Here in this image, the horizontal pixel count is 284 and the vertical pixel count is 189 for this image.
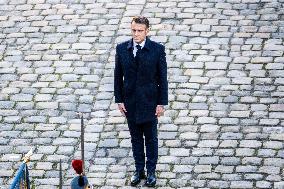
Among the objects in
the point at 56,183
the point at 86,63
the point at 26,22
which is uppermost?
the point at 26,22

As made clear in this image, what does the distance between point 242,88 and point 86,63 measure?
2.55m

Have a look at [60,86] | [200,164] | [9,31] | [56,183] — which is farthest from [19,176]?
[9,31]

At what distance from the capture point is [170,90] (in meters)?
9.67

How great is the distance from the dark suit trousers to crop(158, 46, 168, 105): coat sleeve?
307 millimetres

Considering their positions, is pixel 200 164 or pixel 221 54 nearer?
pixel 200 164

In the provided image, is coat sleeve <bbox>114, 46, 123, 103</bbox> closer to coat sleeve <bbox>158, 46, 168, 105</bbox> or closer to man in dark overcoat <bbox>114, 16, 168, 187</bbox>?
man in dark overcoat <bbox>114, 16, 168, 187</bbox>

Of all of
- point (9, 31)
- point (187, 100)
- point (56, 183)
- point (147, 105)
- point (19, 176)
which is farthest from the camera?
point (9, 31)

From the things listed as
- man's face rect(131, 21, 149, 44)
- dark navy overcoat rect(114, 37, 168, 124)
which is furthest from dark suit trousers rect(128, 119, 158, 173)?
man's face rect(131, 21, 149, 44)

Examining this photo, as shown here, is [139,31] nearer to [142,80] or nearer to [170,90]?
[142,80]

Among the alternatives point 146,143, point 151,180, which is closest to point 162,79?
point 146,143

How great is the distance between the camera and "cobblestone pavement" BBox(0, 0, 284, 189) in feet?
27.4

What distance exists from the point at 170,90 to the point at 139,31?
2519 mm

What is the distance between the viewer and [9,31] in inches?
444

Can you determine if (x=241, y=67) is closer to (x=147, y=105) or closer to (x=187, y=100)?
(x=187, y=100)
